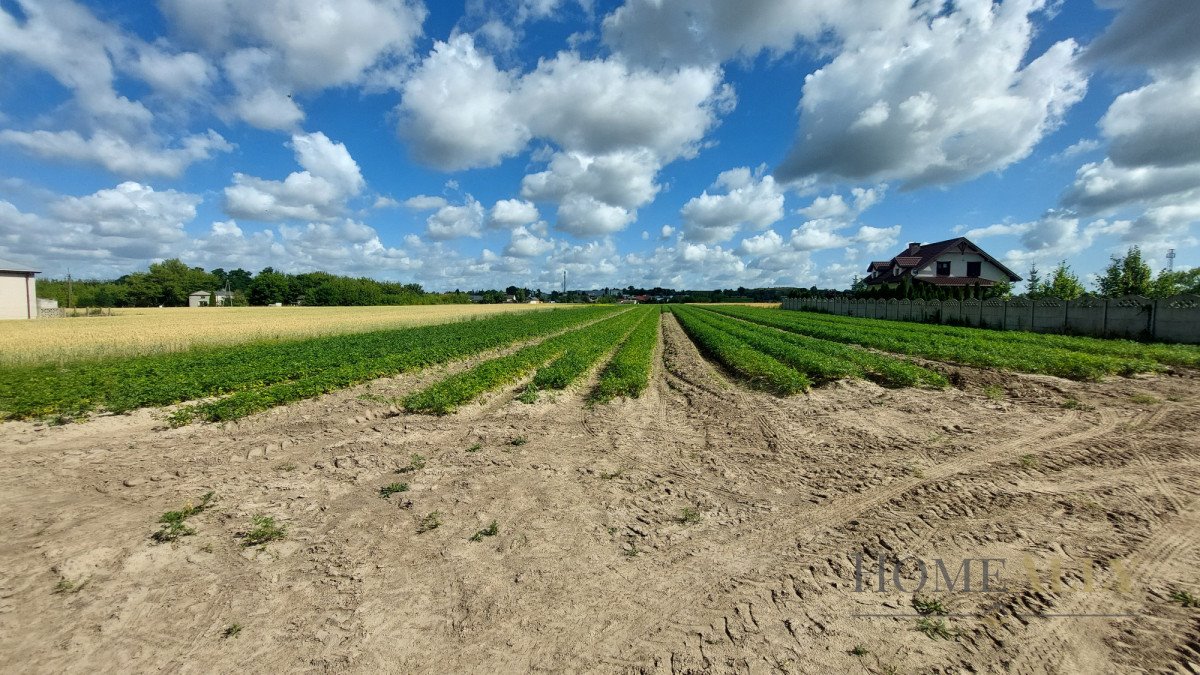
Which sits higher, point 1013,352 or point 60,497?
point 1013,352

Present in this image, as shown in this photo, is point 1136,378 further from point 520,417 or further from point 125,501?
point 125,501

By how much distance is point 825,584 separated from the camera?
3.85m

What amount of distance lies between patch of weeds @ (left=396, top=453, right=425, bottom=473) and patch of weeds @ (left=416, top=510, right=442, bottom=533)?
1.70 m

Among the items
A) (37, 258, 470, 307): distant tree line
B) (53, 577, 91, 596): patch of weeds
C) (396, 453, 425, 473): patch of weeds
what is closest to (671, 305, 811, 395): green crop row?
(396, 453, 425, 473): patch of weeds

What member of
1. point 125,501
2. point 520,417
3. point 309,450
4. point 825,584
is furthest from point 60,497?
point 825,584

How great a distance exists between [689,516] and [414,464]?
4.24 meters

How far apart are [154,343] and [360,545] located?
962 inches

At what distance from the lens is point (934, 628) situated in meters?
3.27

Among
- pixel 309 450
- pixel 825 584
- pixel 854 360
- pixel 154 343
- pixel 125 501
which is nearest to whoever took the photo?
pixel 825 584

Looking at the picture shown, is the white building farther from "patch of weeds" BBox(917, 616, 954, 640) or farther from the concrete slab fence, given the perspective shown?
the concrete slab fence

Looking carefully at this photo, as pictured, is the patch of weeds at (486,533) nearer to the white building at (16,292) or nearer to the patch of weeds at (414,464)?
the patch of weeds at (414,464)

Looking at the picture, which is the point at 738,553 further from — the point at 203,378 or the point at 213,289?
the point at 213,289

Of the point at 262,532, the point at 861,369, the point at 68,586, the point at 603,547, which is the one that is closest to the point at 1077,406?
the point at 861,369

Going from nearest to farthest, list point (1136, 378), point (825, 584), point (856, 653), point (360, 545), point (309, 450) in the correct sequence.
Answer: point (856, 653), point (825, 584), point (360, 545), point (309, 450), point (1136, 378)
